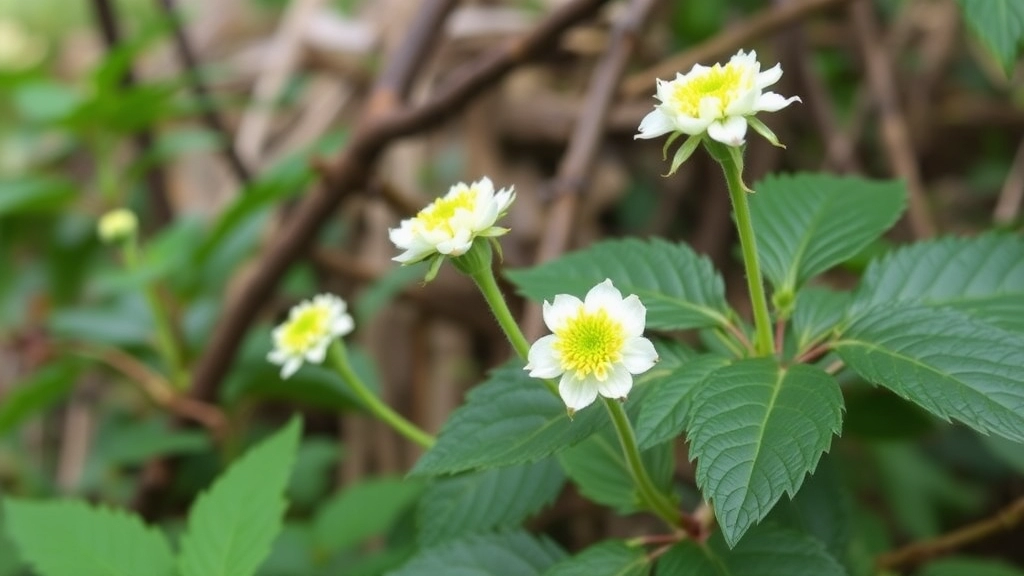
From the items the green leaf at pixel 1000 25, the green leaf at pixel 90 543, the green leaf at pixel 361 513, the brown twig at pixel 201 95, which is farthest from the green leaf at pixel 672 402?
the brown twig at pixel 201 95

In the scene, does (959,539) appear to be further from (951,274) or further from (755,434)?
(755,434)

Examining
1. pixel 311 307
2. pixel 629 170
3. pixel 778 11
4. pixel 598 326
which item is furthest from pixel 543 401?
pixel 629 170

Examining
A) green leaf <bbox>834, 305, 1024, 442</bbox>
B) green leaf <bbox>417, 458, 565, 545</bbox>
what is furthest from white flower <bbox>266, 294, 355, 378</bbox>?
green leaf <bbox>834, 305, 1024, 442</bbox>

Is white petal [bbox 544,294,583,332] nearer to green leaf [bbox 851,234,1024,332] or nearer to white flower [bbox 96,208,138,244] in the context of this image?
green leaf [bbox 851,234,1024,332]

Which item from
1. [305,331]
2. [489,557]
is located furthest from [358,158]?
[489,557]

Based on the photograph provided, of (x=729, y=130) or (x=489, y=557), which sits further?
(x=489, y=557)

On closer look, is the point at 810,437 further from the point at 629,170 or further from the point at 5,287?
the point at 5,287

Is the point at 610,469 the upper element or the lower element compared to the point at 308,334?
lower
